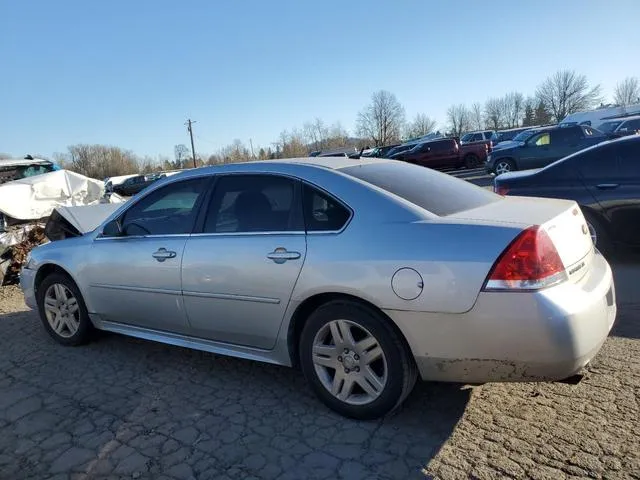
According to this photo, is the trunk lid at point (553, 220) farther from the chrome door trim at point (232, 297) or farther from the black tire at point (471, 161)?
the black tire at point (471, 161)

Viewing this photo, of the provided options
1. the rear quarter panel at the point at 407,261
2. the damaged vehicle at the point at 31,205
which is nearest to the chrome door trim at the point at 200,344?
the rear quarter panel at the point at 407,261

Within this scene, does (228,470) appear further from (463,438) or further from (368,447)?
(463,438)

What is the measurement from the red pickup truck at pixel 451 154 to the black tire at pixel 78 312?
78.1 ft

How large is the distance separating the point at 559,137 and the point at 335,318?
16615 millimetres

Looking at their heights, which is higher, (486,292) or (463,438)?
(486,292)

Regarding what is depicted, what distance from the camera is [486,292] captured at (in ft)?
8.21

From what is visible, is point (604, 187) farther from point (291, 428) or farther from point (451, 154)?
point (451, 154)

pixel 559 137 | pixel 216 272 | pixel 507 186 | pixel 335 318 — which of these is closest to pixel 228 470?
pixel 335 318

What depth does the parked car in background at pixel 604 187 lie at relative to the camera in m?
5.86

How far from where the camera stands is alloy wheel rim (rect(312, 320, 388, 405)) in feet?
9.52

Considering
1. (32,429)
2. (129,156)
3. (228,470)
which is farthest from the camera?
(129,156)

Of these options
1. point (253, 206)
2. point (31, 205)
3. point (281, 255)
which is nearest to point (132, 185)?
point (31, 205)

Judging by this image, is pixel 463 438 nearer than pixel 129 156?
Yes

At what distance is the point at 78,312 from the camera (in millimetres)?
4555
